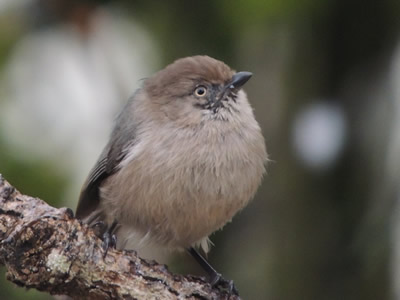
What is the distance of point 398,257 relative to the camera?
207 inches

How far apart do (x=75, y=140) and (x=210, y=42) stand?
118cm

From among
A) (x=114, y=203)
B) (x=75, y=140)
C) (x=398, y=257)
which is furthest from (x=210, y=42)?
(x=398, y=257)

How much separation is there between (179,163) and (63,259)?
1213 millimetres

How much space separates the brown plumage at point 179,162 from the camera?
187 inches

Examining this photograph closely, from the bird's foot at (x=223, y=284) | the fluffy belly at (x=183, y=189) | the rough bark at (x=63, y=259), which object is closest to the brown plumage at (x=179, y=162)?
the fluffy belly at (x=183, y=189)

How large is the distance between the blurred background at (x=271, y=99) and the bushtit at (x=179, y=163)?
0.48 m

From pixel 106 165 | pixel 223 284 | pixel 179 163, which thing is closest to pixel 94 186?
pixel 106 165

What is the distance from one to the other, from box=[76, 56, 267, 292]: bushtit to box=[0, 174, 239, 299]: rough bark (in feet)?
2.19

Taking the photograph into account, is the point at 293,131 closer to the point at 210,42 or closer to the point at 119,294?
the point at 210,42

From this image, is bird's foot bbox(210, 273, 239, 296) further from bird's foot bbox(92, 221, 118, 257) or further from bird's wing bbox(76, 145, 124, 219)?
bird's wing bbox(76, 145, 124, 219)

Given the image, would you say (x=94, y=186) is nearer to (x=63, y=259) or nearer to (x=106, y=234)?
(x=106, y=234)

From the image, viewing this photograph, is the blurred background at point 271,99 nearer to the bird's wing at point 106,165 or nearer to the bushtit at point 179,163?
the bird's wing at point 106,165

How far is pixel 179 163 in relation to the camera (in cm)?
477

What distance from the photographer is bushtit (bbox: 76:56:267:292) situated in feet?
15.6
